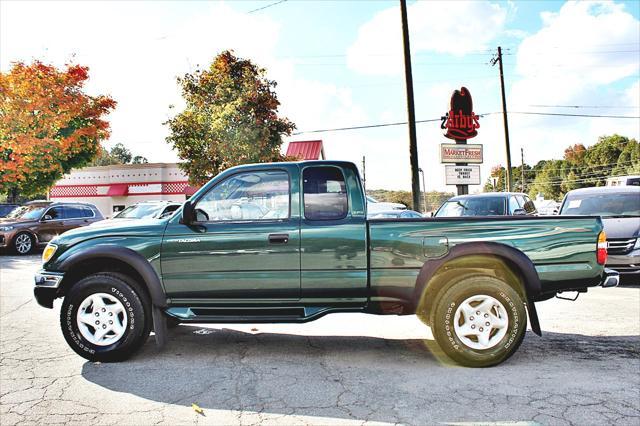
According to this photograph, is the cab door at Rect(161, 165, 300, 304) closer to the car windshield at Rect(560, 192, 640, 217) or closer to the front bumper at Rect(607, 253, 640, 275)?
the front bumper at Rect(607, 253, 640, 275)

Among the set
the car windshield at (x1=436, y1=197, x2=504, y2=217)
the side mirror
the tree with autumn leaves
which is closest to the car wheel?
the tree with autumn leaves

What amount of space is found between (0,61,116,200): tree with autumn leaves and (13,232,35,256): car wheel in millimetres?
7497

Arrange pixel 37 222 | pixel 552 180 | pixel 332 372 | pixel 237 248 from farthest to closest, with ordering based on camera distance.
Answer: pixel 552 180 < pixel 37 222 < pixel 237 248 < pixel 332 372

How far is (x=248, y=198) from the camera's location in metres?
4.80

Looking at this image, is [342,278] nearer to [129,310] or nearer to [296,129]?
[129,310]

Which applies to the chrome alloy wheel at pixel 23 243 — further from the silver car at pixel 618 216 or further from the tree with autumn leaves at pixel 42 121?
the silver car at pixel 618 216

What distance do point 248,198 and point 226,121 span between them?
77.2ft

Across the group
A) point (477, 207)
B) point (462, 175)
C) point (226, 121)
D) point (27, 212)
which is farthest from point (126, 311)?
point (226, 121)

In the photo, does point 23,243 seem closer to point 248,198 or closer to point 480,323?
point 248,198

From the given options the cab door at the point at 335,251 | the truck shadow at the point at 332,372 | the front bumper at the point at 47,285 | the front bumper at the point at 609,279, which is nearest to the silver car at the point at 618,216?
the truck shadow at the point at 332,372

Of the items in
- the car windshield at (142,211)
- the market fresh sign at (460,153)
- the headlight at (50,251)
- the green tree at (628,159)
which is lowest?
the headlight at (50,251)

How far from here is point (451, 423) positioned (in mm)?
3260

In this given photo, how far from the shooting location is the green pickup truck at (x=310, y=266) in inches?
175

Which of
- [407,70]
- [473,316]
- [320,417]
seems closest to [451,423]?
[320,417]
